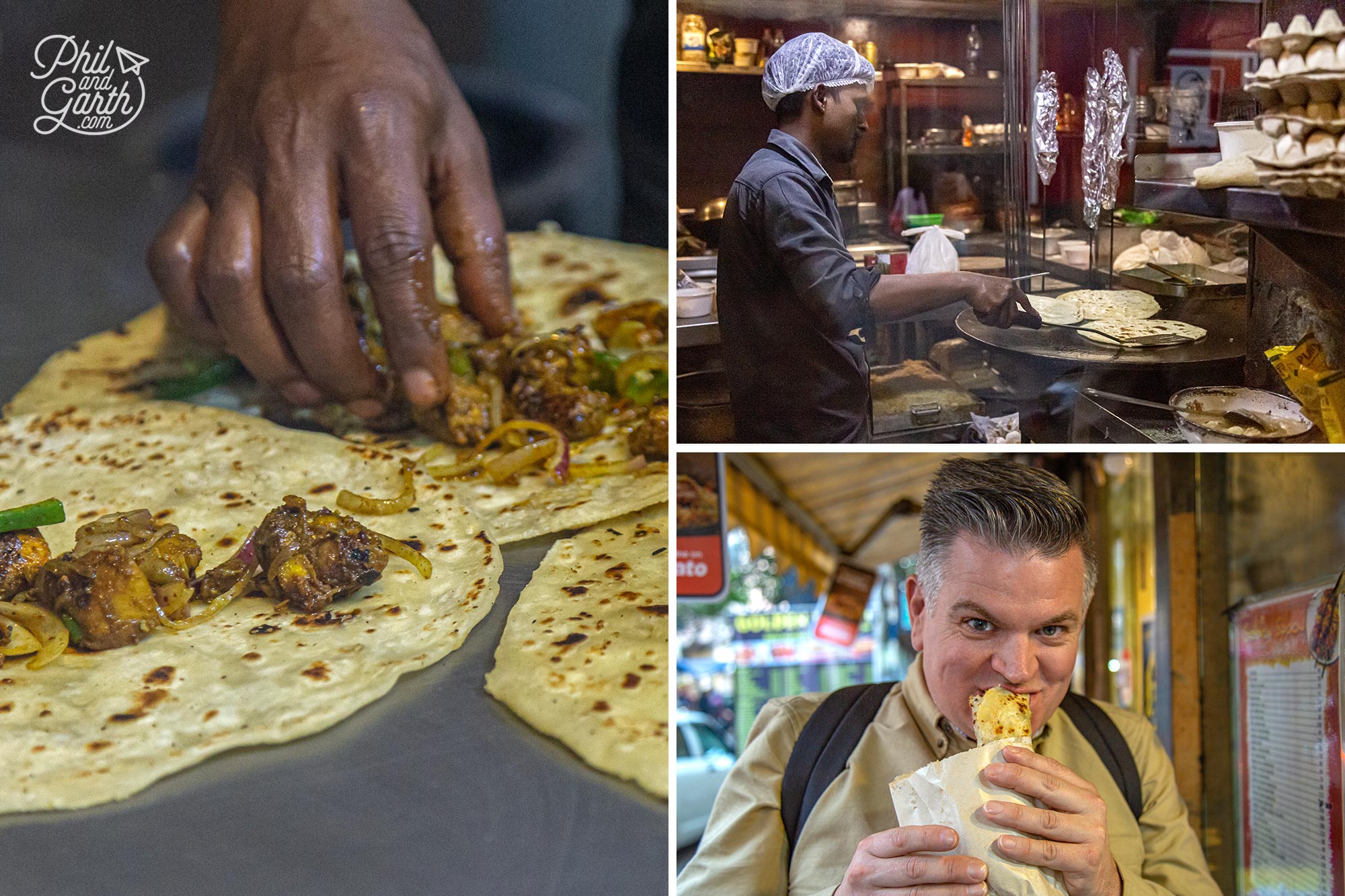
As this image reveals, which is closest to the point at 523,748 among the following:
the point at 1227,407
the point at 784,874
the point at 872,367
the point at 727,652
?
the point at 784,874

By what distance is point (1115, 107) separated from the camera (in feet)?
5.53

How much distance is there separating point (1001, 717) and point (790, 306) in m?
0.79

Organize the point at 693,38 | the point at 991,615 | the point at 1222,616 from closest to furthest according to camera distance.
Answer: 1. the point at 991,615
2. the point at 693,38
3. the point at 1222,616

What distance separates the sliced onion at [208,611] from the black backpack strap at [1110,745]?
1570 mm

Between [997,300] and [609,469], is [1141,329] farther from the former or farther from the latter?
[609,469]

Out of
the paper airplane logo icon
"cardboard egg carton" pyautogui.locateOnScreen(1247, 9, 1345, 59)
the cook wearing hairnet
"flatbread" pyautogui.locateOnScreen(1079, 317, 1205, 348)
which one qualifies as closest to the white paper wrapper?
the cook wearing hairnet

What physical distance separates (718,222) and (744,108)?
209 mm

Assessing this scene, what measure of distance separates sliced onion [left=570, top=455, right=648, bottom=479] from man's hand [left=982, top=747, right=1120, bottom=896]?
93cm

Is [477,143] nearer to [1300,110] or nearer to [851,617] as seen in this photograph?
[1300,110]

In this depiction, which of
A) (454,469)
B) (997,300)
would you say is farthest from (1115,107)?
(454,469)

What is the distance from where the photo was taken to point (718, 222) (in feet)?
5.90

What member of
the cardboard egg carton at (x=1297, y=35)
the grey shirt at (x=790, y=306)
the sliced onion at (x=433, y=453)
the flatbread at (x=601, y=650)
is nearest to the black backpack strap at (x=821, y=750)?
the flatbread at (x=601, y=650)

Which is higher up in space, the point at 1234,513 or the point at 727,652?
the point at 1234,513

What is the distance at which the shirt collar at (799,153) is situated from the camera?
1.71 m
